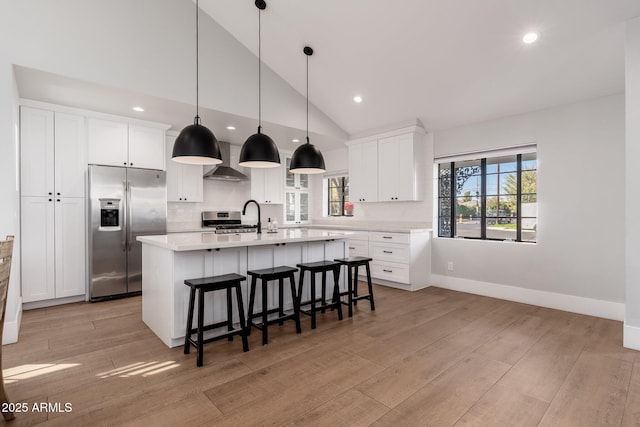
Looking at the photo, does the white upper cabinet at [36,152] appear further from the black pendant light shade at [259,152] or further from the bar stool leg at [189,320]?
the bar stool leg at [189,320]

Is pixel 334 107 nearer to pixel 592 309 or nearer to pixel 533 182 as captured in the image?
pixel 533 182

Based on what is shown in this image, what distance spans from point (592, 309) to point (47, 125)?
22.0ft

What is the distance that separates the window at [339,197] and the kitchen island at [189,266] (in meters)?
3.09

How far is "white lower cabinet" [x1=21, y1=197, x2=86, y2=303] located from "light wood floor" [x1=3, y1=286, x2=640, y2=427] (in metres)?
0.60

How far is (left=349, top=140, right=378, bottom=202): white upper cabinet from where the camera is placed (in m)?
5.53

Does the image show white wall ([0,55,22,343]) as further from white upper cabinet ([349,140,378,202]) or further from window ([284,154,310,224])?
white upper cabinet ([349,140,378,202])

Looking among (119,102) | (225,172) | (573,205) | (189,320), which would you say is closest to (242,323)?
(189,320)

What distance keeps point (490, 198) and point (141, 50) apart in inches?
189

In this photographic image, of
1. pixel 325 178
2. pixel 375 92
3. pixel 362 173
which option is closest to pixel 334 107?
pixel 375 92

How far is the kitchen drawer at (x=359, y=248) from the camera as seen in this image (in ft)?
17.4

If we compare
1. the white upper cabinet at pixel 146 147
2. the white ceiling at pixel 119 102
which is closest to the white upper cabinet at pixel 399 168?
the white ceiling at pixel 119 102

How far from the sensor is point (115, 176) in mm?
4285

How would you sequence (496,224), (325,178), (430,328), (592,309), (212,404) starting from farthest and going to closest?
(325,178), (496,224), (592,309), (430,328), (212,404)

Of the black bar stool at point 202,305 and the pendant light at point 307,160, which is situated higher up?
the pendant light at point 307,160
